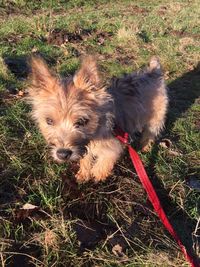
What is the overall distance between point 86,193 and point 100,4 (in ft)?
32.0

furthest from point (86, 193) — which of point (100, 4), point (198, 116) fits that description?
point (100, 4)

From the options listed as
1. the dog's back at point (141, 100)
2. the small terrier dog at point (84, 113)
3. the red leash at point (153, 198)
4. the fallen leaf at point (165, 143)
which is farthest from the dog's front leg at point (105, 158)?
the fallen leaf at point (165, 143)

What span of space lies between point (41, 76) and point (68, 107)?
19.9 inches

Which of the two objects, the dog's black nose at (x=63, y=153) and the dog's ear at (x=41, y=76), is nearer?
the dog's black nose at (x=63, y=153)

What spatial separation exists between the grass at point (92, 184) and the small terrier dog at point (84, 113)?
39 centimetres

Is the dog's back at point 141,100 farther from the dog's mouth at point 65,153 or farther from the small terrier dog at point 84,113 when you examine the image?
the dog's mouth at point 65,153

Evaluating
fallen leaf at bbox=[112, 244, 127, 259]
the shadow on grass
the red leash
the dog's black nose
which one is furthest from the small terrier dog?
fallen leaf at bbox=[112, 244, 127, 259]

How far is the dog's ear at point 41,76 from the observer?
4168 millimetres

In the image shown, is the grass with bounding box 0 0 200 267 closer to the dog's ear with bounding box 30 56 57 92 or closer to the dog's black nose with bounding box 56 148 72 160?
the dog's black nose with bounding box 56 148 72 160

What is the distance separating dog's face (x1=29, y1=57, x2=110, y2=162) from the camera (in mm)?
3957

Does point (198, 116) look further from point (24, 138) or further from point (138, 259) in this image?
point (138, 259)

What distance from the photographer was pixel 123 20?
10.6 metres

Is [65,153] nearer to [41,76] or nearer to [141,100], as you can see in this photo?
[41,76]

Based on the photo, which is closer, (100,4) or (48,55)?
(48,55)
